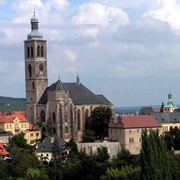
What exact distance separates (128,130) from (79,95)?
1905 centimetres

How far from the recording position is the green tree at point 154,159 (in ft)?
209

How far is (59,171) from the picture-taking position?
79.6 m

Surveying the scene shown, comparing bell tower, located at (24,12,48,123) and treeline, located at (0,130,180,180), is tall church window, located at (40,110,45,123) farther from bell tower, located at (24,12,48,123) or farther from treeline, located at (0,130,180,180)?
treeline, located at (0,130,180,180)

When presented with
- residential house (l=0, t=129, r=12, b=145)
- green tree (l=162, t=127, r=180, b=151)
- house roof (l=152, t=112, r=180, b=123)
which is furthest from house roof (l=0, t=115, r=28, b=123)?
green tree (l=162, t=127, r=180, b=151)

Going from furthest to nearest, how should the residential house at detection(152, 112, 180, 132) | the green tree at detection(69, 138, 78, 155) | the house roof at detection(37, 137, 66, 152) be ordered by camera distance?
1. the residential house at detection(152, 112, 180, 132)
2. the house roof at detection(37, 137, 66, 152)
3. the green tree at detection(69, 138, 78, 155)

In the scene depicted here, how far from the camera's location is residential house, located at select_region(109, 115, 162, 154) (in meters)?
99.8

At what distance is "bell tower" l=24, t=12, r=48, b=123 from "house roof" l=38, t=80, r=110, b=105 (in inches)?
59.1

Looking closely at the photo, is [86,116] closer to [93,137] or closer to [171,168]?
[93,137]

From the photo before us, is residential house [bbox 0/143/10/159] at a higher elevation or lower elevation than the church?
lower

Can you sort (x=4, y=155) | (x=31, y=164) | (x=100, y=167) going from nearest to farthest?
1. (x=100, y=167)
2. (x=31, y=164)
3. (x=4, y=155)

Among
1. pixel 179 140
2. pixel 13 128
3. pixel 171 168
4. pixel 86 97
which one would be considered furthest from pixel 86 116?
pixel 171 168

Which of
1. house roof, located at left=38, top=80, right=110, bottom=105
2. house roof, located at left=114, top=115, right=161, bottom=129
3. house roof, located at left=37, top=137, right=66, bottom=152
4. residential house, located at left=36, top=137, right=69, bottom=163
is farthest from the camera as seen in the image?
house roof, located at left=38, top=80, right=110, bottom=105

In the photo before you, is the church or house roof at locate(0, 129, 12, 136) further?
house roof at locate(0, 129, 12, 136)

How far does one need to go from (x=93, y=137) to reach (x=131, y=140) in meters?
11.3
